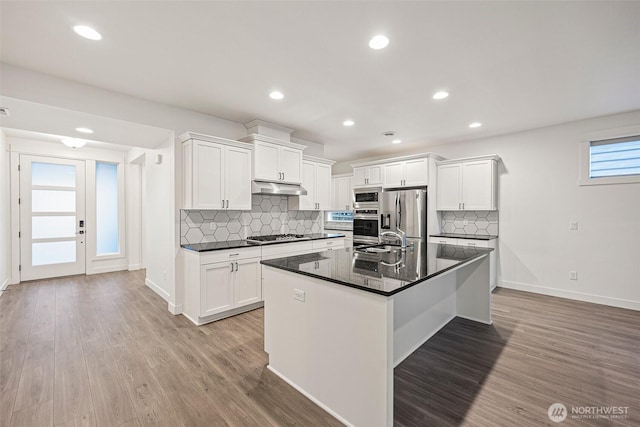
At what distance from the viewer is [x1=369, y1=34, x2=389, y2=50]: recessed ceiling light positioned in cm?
215

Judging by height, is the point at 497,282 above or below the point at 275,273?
below

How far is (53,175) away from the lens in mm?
5391

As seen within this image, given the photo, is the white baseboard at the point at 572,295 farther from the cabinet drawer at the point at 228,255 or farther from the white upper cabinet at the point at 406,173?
the cabinet drawer at the point at 228,255

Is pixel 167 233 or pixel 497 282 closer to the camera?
pixel 167 233

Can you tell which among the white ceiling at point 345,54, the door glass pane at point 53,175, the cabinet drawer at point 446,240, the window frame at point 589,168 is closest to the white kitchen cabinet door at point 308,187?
the white ceiling at point 345,54

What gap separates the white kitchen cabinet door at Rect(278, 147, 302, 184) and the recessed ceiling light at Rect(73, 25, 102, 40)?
248cm

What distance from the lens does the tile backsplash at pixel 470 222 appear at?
4988 mm

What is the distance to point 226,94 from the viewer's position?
320 centimetres

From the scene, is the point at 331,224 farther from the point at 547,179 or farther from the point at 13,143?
the point at 13,143

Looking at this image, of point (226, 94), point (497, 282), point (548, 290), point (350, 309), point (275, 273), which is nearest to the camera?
point (350, 309)

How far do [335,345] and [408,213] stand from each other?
3.90 meters

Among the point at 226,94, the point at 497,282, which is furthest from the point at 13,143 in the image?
the point at 497,282

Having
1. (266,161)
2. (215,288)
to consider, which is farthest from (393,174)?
(215,288)

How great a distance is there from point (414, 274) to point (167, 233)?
3.50 meters
